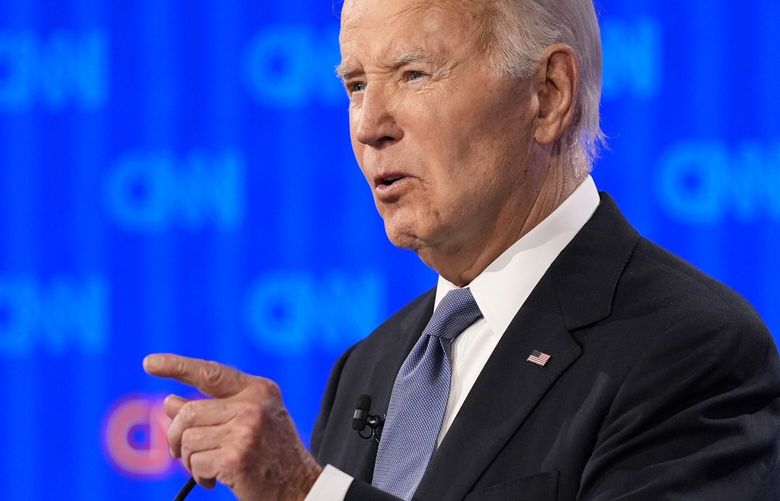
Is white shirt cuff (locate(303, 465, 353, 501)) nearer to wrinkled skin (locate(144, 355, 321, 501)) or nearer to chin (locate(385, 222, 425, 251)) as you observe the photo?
wrinkled skin (locate(144, 355, 321, 501))

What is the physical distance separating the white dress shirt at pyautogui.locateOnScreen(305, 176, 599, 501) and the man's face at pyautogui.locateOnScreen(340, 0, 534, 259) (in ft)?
0.29

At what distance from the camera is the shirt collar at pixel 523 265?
6.20 ft

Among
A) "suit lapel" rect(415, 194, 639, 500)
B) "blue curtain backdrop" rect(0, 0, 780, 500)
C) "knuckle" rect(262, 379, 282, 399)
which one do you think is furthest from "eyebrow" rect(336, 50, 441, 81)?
"blue curtain backdrop" rect(0, 0, 780, 500)

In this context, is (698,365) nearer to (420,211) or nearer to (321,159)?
(420,211)

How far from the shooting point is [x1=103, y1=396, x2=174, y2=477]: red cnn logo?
3.42 m

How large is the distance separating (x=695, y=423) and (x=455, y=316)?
488 millimetres

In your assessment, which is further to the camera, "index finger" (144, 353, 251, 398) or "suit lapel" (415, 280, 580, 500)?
"suit lapel" (415, 280, 580, 500)

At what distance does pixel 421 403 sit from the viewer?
6.18 ft

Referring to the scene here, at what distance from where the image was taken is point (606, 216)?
1.94 meters

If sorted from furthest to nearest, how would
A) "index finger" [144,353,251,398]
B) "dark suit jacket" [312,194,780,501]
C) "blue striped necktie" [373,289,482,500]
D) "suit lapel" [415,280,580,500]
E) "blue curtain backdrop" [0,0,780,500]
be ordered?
"blue curtain backdrop" [0,0,780,500]
"blue striped necktie" [373,289,482,500]
"suit lapel" [415,280,580,500]
"dark suit jacket" [312,194,780,501]
"index finger" [144,353,251,398]

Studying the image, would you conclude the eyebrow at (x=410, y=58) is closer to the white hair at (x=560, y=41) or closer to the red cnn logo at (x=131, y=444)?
the white hair at (x=560, y=41)

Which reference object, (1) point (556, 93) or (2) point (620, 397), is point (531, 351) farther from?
(1) point (556, 93)

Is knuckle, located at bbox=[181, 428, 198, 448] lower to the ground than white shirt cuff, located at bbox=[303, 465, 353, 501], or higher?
higher

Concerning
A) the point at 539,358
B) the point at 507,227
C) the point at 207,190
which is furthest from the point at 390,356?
the point at 207,190
